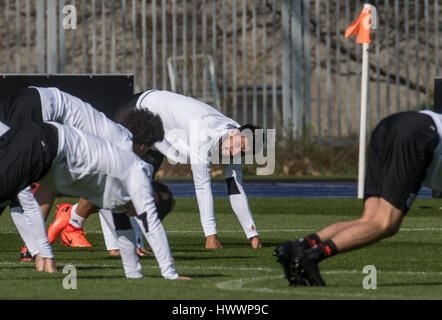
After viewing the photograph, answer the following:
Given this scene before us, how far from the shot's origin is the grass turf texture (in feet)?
24.7

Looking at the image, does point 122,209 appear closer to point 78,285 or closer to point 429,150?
point 78,285

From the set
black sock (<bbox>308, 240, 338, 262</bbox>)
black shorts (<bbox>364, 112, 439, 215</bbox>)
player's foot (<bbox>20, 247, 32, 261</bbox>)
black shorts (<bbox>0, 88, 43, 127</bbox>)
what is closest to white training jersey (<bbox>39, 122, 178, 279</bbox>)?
black sock (<bbox>308, 240, 338, 262</bbox>)

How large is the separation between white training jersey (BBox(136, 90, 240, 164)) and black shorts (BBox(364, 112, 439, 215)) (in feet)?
11.2

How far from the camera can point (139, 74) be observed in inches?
1077

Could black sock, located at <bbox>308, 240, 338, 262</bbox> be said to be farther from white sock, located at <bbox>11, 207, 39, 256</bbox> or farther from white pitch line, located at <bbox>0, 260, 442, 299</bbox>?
white sock, located at <bbox>11, 207, 39, 256</bbox>

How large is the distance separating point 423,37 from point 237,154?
17155 millimetres

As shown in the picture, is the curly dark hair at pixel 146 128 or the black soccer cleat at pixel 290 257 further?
the curly dark hair at pixel 146 128

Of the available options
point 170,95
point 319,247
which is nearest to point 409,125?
point 319,247

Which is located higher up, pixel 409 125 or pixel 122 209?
pixel 409 125

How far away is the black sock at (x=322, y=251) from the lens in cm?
764

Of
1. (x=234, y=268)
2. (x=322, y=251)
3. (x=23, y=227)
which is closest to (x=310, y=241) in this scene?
(x=322, y=251)

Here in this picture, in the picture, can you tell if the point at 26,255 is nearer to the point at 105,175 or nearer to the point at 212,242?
the point at 212,242

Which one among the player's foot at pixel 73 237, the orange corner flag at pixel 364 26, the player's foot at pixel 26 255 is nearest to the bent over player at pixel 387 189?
the player's foot at pixel 26 255

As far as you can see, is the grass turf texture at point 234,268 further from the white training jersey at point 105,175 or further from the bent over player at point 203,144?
the white training jersey at point 105,175
